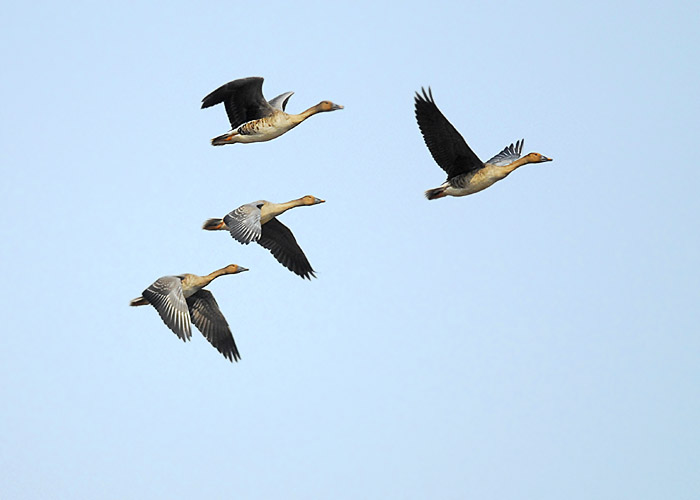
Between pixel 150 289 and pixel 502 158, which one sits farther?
pixel 502 158

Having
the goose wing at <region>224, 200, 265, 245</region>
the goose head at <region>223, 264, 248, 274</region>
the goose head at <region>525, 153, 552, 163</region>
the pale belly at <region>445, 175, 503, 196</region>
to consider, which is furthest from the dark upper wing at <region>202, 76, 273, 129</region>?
the goose head at <region>525, 153, 552, 163</region>

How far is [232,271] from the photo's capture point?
29938mm

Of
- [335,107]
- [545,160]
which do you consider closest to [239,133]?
[335,107]

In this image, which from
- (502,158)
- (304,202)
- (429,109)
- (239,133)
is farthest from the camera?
(502,158)

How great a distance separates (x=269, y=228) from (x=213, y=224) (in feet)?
10.9

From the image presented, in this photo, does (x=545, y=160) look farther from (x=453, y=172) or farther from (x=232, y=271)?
(x=232, y=271)

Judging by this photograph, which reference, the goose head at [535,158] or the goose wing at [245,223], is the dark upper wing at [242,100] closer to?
the goose wing at [245,223]

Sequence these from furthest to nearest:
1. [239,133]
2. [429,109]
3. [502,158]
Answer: [502,158] → [239,133] → [429,109]

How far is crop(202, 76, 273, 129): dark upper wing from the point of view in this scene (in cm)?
2867

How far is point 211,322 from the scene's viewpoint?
1165 inches

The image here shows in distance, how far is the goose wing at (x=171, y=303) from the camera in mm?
26234

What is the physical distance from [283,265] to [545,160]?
7.93 metres

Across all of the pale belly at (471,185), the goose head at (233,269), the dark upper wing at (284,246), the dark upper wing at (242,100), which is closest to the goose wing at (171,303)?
the goose head at (233,269)

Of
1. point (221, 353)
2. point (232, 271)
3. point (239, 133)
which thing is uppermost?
point (239, 133)
